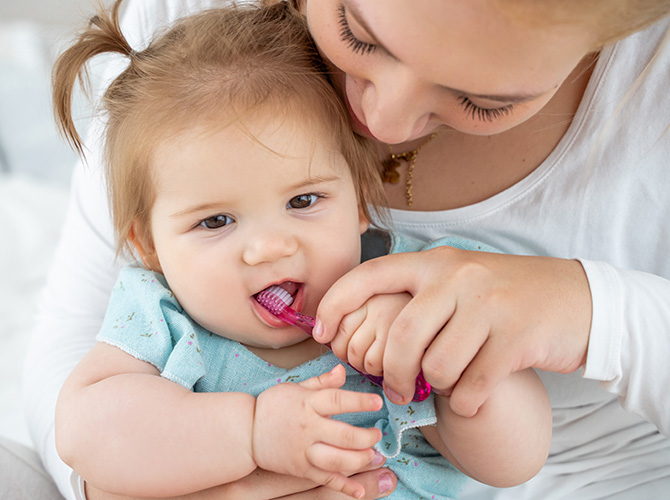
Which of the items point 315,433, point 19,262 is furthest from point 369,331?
point 19,262

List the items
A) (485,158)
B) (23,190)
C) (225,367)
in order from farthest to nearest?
(23,190) < (485,158) < (225,367)

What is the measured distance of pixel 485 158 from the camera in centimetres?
112

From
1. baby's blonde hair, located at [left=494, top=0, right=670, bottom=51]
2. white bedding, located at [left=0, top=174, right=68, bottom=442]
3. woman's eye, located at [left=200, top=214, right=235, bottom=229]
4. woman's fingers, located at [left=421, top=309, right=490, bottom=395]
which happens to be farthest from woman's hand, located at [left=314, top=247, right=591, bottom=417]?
white bedding, located at [left=0, top=174, right=68, bottom=442]

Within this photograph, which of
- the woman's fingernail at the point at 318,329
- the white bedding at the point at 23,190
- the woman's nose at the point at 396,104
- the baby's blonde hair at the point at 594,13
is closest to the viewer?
the baby's blonde hair at the point at 594,13

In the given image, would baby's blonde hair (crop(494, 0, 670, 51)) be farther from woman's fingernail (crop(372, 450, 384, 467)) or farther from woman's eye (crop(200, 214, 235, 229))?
woman's fingernail (crop(372, 450, 384, 467))

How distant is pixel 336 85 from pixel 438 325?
0.45m

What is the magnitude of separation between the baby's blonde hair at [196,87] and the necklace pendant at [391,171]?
0.26ft

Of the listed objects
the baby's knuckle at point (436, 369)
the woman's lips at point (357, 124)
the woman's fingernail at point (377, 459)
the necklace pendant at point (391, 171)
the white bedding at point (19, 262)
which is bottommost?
the white bedding at point (19, 262)

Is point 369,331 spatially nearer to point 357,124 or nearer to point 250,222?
point 250,222

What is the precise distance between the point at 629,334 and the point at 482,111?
370mm

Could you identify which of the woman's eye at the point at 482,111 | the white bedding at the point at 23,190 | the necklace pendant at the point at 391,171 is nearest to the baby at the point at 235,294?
the necklace pendant at the point at 391,171

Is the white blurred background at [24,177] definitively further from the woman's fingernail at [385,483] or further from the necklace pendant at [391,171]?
the woman's fingernail at [385,483]

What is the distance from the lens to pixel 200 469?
2.74 ft

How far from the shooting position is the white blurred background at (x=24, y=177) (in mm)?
1975
